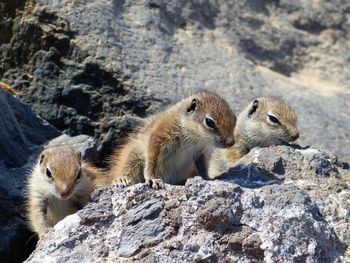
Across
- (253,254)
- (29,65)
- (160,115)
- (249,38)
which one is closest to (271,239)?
(253,254)

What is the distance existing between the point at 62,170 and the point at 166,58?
2.97 m

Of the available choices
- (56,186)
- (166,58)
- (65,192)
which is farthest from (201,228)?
(166,58)

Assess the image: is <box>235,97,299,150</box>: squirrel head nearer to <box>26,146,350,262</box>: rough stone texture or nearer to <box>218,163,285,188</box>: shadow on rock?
<box>218,163,285,188</box>: shadow on rock

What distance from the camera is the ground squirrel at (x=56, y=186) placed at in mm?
5004

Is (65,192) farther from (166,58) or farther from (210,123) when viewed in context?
(166,58)

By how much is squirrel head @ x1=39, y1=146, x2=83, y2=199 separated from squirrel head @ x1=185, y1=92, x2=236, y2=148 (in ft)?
3.89

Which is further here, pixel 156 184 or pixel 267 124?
pixel 267 124

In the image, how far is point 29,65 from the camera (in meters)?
7.05

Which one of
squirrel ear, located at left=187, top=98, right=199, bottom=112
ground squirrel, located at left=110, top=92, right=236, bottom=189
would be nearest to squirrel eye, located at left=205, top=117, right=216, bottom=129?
ground squirrel, located at left=110, top=92, right=236, bottom=189

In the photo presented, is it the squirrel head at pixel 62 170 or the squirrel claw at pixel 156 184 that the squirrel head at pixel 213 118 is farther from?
the squirrel head at pixel 62 170

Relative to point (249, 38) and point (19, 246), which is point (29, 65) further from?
point (249, 38)

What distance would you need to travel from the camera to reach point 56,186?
16.2 ft

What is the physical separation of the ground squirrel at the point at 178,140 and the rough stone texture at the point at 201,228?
0.96m

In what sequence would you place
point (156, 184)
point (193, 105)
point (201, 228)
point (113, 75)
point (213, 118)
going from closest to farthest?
point (201, 228) < point (156, 184) < point (213, 118) < point (193, 105) < point (113, 75)
